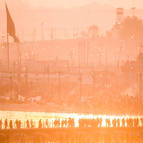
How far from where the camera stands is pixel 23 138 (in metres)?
39.0

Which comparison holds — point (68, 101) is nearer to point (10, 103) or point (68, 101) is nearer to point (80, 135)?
point (10, 103)

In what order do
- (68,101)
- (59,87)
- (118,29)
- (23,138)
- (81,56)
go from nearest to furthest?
(23,138), (68,101), (59,87), (81,56), (118,29)

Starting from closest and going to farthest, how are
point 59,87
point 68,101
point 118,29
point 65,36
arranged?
1. point 68,101
2. point 59,87
3. point 118,29
4. point 65,36

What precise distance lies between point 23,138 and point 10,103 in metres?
28.4

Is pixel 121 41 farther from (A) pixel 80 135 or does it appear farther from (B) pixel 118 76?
(A) pixel 80 135

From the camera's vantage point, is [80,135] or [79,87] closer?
[80,135]

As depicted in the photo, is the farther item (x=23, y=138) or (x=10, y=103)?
(x=10, y=103)

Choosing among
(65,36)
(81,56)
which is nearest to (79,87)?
(81,56)

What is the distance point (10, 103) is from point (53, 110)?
28.1 feet

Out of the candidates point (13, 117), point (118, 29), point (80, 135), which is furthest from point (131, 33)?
point (80, 135)

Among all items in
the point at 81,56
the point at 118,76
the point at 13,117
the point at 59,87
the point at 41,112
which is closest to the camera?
the point at 13,117

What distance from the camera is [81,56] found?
449ft

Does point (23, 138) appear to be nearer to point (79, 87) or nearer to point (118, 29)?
point (79, 87)

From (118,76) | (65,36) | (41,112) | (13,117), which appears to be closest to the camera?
(13,117)
